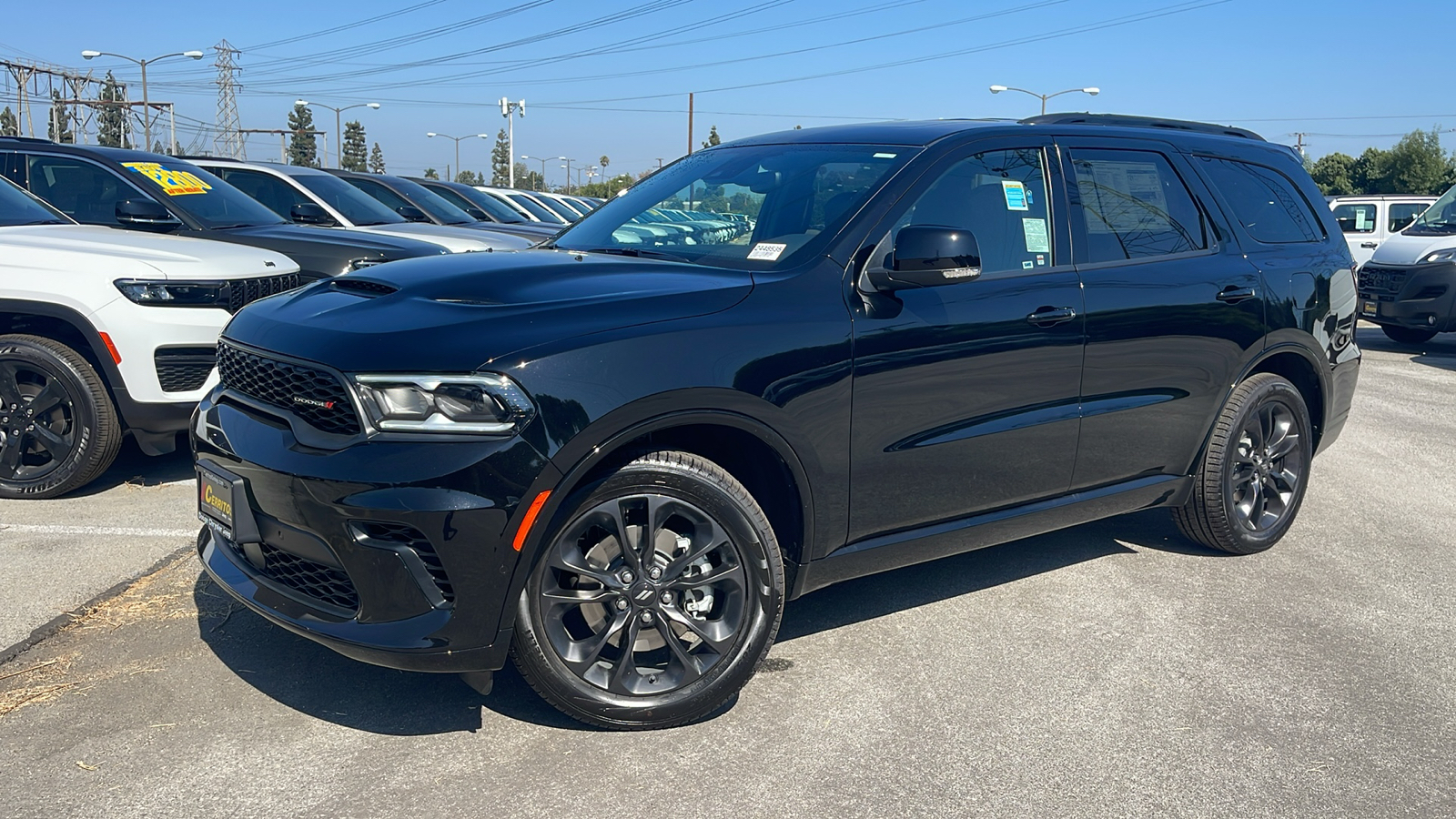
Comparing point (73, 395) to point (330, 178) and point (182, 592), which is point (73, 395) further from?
point (330, 178)

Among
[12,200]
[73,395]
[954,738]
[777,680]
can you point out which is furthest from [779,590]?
[12,200]

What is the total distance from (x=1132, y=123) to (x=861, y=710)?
2.97 meters

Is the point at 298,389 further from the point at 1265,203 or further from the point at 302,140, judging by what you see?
the point at 302,140

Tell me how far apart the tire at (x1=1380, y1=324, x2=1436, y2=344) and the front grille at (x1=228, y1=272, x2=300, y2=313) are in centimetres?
1272

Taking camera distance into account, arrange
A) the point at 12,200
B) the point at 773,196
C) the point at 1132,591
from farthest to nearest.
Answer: the point at 12,200
the point at 1132,591
the point at 773,196

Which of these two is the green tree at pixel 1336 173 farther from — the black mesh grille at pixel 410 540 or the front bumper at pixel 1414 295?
the black mesh grille at pixel 410 540

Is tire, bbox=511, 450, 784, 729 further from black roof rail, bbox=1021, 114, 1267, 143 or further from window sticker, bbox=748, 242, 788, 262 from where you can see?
black roof rail, bbox=1021, 114, 1267, 143

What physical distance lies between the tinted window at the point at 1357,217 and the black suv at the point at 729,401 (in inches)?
427

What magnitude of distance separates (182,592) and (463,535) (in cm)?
206

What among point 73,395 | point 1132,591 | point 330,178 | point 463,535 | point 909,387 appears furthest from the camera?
point 330,178

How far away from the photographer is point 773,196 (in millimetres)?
4090

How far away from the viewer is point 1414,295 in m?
13.1

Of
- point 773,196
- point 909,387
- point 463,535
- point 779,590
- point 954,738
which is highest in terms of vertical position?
point 773,196

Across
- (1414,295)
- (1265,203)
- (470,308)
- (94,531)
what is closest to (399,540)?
(470,308)
